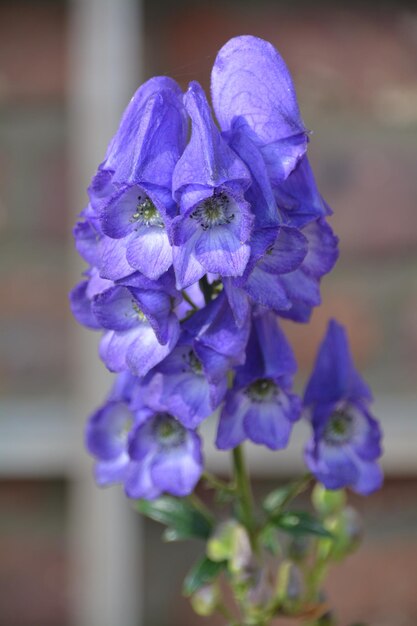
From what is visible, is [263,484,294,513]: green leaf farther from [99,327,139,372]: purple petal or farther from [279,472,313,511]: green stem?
[99,327,139,372]: purple petal

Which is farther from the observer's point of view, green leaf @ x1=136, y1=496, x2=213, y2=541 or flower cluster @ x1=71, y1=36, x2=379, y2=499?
green leaf @ x1=136, y1=496, x2=213, y2=541

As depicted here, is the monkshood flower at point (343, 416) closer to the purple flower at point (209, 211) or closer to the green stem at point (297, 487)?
the green stem at point (297, 487)

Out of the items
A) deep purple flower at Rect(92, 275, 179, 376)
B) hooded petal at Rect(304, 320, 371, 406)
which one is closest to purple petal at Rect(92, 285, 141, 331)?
deep purple flower at Rect(92, 275, 179, 376)

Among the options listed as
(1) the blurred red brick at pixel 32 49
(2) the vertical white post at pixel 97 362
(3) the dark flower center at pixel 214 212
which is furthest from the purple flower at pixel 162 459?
(1) the blurred red brick at pixel 32 49

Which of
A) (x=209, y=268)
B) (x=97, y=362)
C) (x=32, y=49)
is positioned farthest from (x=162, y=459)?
(x=32, y=49)

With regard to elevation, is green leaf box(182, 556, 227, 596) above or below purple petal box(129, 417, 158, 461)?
below

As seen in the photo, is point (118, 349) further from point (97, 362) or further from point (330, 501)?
point (97, 362)
